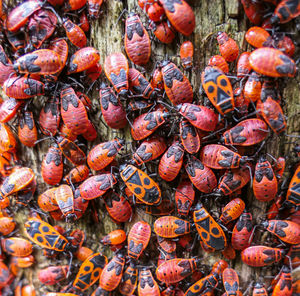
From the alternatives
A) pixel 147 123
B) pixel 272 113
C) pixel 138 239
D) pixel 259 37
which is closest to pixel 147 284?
pixel 138 239

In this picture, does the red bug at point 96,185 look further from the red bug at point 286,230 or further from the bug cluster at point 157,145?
the red bug at point 286,230

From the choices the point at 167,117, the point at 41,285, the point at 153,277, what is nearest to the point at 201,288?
the point at 153,277

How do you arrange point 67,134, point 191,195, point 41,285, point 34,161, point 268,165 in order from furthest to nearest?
point 41,285, point 34,161, point 67,134, point 191,195, point 268,165

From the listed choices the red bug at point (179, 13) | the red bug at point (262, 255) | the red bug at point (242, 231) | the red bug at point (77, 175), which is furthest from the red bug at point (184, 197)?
the red bug at point (179, 13)

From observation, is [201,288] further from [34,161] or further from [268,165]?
[34,161]

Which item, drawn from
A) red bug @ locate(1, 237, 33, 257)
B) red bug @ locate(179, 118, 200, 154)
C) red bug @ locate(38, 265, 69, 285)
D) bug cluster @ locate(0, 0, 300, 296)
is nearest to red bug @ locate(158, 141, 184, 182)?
bug cluster @ locate(0, 0, 300, 296)

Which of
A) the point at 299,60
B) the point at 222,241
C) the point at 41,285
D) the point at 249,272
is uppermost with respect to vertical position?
the point at 299,60

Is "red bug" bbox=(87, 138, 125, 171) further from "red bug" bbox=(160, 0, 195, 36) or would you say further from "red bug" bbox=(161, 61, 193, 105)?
"red bug" bbox=(160, 0, 195, 36)
